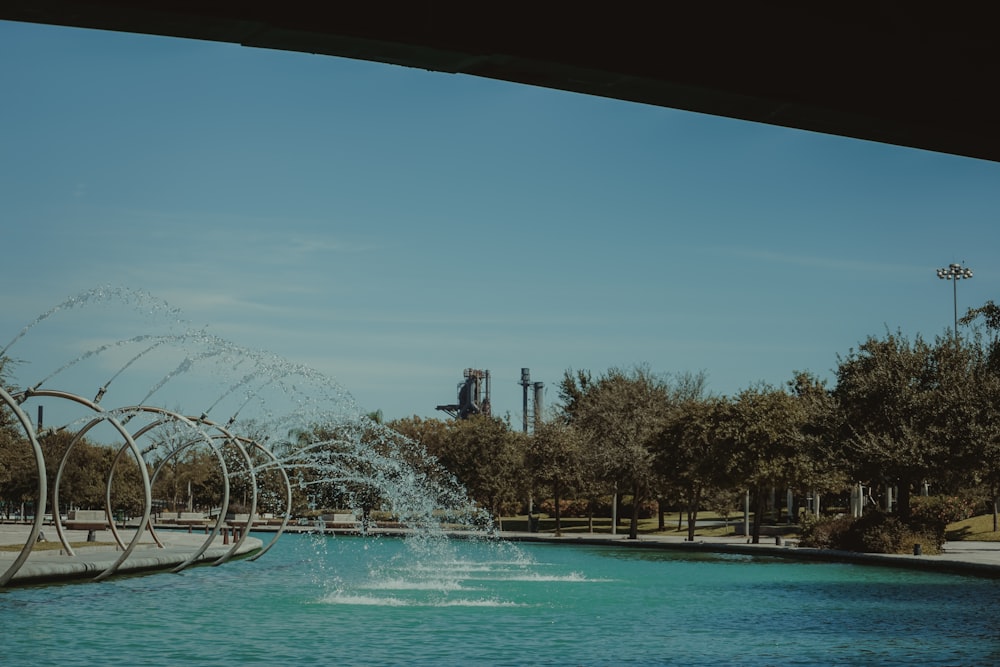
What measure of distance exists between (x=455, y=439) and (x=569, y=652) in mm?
54146

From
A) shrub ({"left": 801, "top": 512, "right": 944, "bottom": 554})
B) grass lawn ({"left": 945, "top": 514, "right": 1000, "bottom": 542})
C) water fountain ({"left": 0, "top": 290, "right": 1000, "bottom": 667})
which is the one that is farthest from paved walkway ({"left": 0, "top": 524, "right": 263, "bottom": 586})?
grass lawn ({"left": 945, "top": 514, "right": 1000, "bottom": 542})

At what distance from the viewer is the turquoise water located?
17.3 meters

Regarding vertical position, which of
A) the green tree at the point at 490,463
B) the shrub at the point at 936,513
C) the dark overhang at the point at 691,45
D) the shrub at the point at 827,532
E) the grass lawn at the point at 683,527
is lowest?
Answer: the grass lawn at the point at 683,527

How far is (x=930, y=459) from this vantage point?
38969mm

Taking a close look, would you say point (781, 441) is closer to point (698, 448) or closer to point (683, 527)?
point (698, 448)

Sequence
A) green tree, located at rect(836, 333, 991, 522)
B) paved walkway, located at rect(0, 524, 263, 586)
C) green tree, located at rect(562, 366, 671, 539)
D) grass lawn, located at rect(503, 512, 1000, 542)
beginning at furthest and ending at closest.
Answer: green tree, located at rect(562, 366, 671, 539), grass lawn, located at rect(503, 512, 1000, 542), green tree, located at rect(836, 333, 991, 522), paved walkway, located at rect(0, 524, 263, 586)

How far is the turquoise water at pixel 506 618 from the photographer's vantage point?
17266 mm

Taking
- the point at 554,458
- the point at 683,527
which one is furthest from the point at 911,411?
the point at 683,527

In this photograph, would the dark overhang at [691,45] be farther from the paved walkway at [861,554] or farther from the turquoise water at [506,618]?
the paved walkway at [861,554]

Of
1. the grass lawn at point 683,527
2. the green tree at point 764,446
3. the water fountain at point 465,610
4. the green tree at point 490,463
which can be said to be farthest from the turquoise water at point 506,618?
the green tree at point 490,463

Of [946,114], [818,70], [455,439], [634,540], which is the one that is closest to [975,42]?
[946,114]

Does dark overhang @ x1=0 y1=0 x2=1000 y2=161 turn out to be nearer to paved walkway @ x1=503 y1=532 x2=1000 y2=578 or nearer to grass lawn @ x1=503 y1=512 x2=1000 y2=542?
paved walkway @ x1=503 y1=532 x2=1000 y2=578

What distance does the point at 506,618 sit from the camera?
71.6 feet

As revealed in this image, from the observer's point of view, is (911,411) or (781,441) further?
(781,441)
